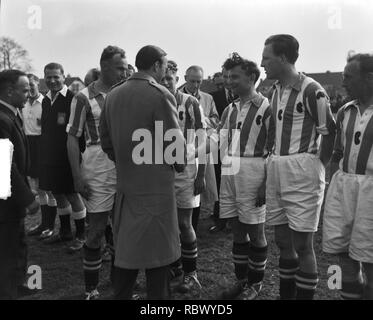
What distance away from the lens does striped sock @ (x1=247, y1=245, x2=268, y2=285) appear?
11.3 ft

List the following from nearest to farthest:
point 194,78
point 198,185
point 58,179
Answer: point 198,185 → point 58,179 → point 194,78

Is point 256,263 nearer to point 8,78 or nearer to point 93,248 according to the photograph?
point 93,248

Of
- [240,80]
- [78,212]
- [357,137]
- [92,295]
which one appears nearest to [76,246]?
[78,212]

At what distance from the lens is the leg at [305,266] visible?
298cm

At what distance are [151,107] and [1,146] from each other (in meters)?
1.17

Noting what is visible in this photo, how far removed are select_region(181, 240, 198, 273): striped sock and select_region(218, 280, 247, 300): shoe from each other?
395 mm

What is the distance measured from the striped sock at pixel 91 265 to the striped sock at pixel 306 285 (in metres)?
1.64

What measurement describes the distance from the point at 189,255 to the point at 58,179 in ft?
6.43

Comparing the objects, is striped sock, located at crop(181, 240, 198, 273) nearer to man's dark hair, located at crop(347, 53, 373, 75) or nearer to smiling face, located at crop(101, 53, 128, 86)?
smiling face, located at crop(101, 53, 128, 86)

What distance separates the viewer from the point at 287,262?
10.4ft

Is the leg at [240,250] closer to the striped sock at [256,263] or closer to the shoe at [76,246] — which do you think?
the striped sock at [256,263]

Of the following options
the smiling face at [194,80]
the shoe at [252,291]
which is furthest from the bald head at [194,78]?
the shoe at [252,291]
